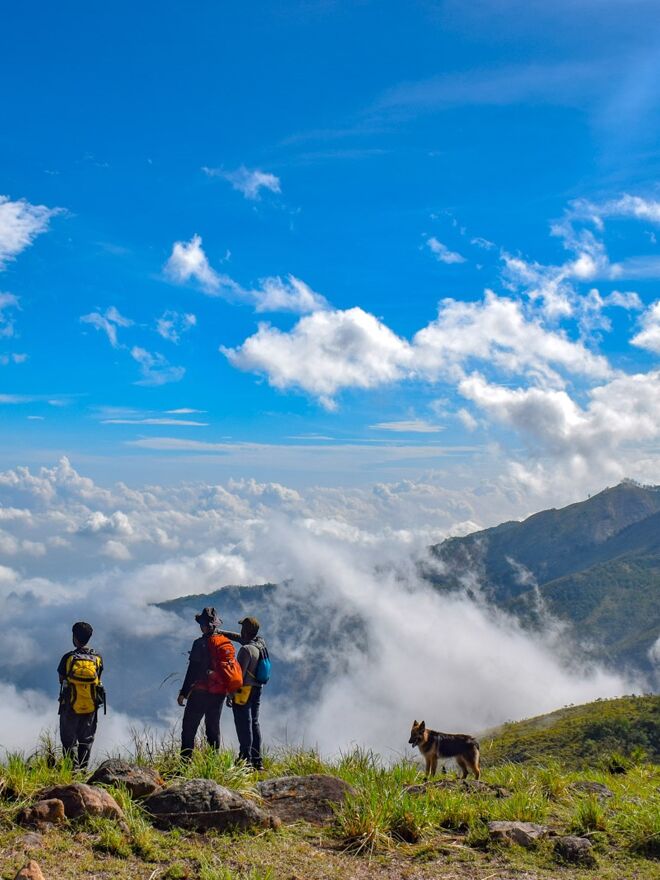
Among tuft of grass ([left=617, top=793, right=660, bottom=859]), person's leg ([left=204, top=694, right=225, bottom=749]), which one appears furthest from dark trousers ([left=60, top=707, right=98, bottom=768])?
tuft of grass ([left=617, top=793, right=660, bottom=859])

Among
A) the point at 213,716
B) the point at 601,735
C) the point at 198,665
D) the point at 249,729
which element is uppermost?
the point at 198,665

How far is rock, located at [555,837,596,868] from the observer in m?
7.32

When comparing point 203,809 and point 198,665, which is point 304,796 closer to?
point 203,809

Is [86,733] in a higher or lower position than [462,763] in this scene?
higher

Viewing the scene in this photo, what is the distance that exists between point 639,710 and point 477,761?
4681 inches

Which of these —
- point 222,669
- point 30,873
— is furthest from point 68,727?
point 30,873

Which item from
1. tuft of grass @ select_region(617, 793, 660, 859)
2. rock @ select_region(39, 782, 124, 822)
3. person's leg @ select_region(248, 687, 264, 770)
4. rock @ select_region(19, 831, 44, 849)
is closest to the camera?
rock @ select_region(19, 831, 44, 849)

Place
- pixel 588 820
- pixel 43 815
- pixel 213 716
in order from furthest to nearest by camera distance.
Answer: pixel 213 716 → pixel 588 820 → pixel 43 815

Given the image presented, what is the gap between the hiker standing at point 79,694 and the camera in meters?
10.2

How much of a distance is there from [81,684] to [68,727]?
0.69m

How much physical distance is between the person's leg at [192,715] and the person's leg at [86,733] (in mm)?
1366

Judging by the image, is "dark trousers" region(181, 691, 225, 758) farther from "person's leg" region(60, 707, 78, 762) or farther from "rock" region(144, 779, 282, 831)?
"rock" region(144, 779, 282, 831)

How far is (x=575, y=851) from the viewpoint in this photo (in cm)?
742

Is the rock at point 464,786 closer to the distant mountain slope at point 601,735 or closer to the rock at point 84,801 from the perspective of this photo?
the rock at point 84,801
